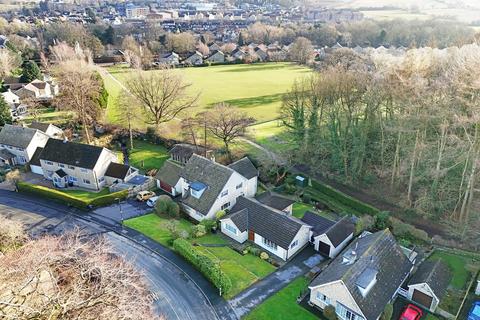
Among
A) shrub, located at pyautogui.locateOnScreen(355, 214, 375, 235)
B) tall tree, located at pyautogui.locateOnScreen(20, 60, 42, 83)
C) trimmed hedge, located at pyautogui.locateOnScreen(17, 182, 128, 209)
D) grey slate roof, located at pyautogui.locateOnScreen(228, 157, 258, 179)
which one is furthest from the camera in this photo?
tall tree, located at pyautogui.locateOnScreen(20, 60, 42, 83)

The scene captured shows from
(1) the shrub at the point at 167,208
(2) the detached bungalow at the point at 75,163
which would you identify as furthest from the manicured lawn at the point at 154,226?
(2) the detached bungalow at the point at 75,163

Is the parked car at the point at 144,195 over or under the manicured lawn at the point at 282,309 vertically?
over

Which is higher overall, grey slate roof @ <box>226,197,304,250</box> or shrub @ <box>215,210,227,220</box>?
grey slate roof @ <box>226,197,304,250</box>

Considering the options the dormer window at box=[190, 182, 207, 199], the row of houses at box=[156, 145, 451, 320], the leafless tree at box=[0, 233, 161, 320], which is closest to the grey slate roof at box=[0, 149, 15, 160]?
the row of houses at box=[156, 145, 451, 320]

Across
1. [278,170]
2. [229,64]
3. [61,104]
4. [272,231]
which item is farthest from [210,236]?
[229,64]

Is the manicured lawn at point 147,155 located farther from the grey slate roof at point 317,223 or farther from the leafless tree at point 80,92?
the grey slate roof at point 317,223

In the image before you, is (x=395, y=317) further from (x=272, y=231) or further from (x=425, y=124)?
(x=425, y=124)

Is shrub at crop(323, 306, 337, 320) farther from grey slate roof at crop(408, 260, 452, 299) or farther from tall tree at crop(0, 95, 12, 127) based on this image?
tall tree at crop(0, 95, 12, 127)
